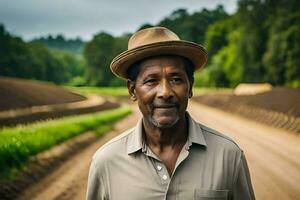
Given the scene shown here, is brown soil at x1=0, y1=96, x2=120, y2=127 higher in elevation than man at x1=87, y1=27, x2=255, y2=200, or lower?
lower

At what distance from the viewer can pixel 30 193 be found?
9.38 m

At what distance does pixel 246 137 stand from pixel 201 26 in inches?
2938

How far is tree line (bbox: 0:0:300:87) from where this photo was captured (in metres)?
24.1

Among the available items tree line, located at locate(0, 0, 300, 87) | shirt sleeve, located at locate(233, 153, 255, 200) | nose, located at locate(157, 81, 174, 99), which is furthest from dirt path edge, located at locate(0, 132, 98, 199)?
A: shirt sleeve, located at locate(233, 153, 255, 200)

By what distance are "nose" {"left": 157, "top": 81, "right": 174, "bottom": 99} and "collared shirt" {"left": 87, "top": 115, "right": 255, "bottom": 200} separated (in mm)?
210

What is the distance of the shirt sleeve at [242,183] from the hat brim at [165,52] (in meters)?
0.65

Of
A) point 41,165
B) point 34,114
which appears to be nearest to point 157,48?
point 41,165

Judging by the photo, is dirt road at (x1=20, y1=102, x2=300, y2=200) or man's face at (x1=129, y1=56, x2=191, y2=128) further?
dirt road at (x1=20, y1=102, x2=300, y2=200)

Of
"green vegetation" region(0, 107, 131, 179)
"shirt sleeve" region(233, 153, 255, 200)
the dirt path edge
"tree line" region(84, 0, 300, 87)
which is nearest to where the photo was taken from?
"shirt sleeve" region(233, 153, 255, 200)

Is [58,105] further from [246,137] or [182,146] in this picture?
[182,146]

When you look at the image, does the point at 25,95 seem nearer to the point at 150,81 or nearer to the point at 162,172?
the point at 150,81

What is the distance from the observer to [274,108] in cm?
2803

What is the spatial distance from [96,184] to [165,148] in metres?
0.44

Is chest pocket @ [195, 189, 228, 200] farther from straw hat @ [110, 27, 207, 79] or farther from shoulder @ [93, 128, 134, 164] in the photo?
straw hat @ [110, 27, 207, 79]
